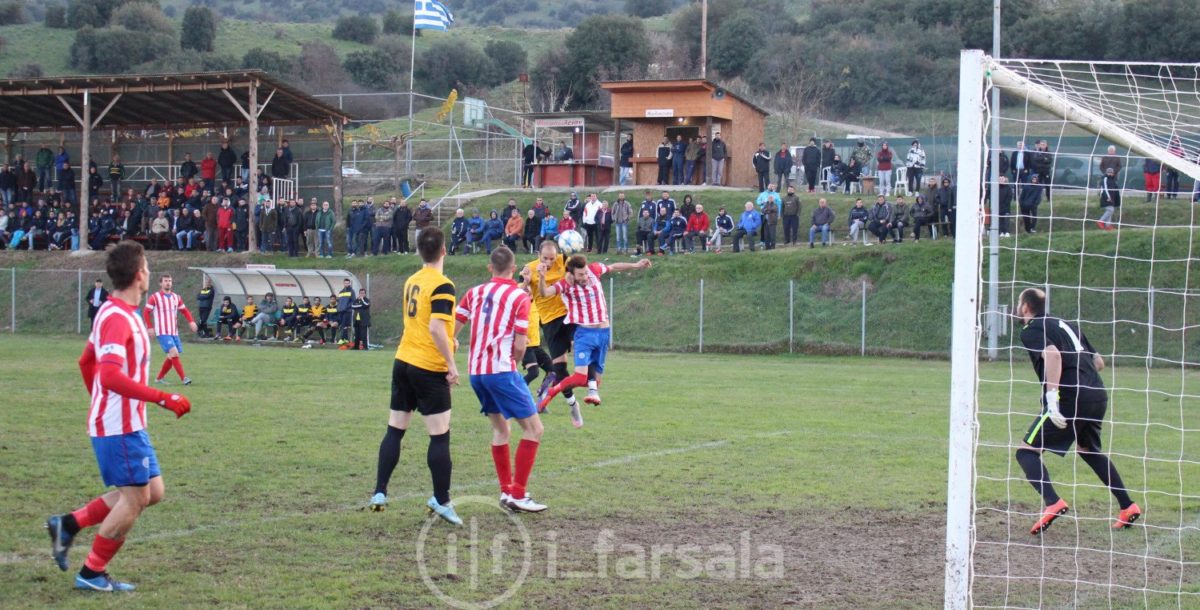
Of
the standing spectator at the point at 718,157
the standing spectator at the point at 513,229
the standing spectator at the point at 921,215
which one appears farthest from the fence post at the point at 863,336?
the standing spectator at the point at 513,229

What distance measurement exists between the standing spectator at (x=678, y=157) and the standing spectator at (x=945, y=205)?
34.0 feet

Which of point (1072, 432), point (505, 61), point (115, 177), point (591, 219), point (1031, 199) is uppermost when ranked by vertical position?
point (505, 61)

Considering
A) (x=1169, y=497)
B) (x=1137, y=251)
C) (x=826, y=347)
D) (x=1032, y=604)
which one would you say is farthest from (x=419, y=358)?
(x=1137, y=251)

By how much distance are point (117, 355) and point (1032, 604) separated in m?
5.31

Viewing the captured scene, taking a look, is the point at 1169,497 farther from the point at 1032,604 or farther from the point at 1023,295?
the point at 1032,604

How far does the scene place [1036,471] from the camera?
328 inches

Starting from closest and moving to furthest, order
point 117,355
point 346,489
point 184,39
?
point 117,355
point 346,489
point 184,39

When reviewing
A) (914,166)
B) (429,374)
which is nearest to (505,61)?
(914,166)

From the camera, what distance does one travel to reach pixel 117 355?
6.05 m

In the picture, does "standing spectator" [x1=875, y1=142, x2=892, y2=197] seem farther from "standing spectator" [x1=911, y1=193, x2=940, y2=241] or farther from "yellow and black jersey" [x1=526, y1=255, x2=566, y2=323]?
"yellow and black jersey" [x1=526, y1=255, x2=566, y2=323]

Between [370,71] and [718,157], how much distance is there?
49505 mm

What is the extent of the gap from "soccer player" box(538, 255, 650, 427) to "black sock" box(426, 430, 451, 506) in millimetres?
4497

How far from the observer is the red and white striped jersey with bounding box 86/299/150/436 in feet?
19.9

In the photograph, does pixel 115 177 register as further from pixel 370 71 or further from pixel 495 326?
pixel 370 71
